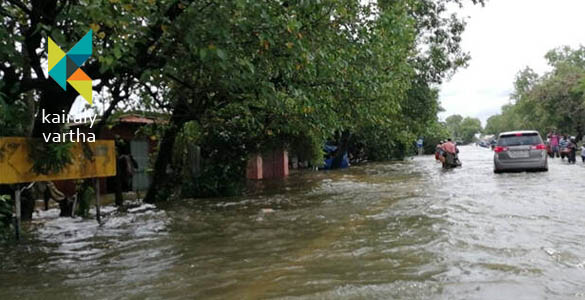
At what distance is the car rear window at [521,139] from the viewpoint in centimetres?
1677

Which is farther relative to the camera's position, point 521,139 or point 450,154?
point 450,154

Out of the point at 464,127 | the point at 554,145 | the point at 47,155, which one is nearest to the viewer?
the point at 47,155

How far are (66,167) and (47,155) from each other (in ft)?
1.75

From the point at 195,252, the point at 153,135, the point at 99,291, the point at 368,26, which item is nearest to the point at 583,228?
the point at 368,26

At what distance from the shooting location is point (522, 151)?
1683 centimetres

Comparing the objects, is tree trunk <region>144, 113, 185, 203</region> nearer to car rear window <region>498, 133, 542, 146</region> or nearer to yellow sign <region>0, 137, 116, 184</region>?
yellow sign <region>0, 137, 116, 184</region>

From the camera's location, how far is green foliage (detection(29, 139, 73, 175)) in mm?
7160

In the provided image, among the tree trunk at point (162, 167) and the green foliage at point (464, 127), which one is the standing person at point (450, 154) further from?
the green foliage at point (464, 127)

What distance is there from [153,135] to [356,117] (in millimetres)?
5258

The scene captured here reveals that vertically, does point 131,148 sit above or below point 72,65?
below

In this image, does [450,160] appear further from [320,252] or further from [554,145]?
[320,252]

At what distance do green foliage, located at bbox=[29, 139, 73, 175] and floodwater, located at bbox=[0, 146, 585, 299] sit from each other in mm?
1235

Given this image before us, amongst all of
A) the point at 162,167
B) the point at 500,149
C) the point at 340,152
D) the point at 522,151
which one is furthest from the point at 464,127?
the point at 162,167

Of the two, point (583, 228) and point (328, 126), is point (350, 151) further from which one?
point (583, 228)
